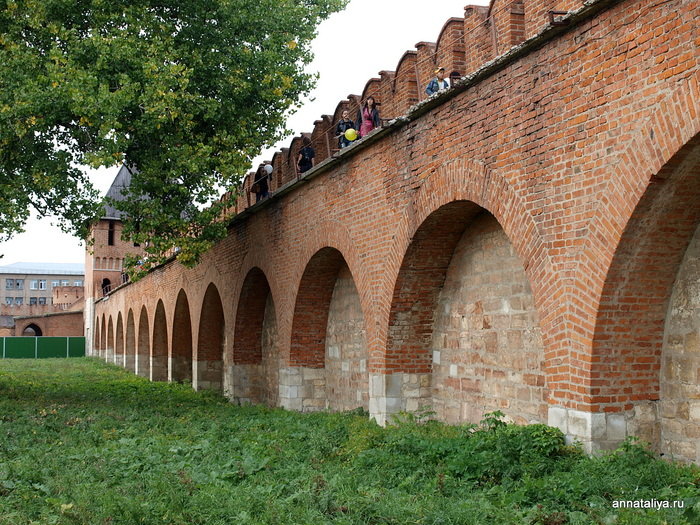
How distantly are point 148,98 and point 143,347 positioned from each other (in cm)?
2040

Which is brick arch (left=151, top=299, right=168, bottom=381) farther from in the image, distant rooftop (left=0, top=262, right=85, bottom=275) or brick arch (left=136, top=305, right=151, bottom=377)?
distant rooftop (left=0, top=262, right=85, bottom=275)

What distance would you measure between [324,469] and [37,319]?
55.2 m

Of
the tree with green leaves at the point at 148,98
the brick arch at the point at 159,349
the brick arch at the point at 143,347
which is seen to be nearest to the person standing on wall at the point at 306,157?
the tree with green leaves at the point at 148,98

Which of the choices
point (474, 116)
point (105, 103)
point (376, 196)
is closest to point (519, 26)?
point (474, 116)

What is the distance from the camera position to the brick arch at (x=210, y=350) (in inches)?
790

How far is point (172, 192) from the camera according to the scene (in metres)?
13.5

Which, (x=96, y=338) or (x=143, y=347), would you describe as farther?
(x=96, y=338)

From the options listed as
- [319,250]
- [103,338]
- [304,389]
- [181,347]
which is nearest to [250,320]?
[304,389]

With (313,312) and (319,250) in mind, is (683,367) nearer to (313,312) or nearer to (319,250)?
(319,250)

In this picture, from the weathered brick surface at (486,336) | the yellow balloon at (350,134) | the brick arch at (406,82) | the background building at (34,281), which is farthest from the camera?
the background building at (34,281)

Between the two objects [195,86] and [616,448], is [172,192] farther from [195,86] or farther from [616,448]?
[616,448]

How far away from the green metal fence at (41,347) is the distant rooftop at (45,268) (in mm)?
42174

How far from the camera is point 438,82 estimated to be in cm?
878

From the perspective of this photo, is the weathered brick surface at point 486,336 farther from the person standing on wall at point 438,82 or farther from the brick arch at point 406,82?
the brick arch at point 406,82
